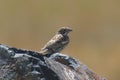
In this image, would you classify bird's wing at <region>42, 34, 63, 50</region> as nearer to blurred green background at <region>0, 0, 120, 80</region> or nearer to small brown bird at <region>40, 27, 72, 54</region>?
small brown bird at <region>40, 27, 72, 54</region>

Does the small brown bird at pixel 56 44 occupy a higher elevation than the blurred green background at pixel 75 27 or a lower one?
lower

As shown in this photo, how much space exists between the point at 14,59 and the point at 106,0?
1286cm

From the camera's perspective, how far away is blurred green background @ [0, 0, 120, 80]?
1692 centimetres

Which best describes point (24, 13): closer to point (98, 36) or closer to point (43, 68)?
point (98, 36)

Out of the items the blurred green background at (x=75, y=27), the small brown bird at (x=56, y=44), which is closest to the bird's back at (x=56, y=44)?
the small brown bird at (x=56, y=44)

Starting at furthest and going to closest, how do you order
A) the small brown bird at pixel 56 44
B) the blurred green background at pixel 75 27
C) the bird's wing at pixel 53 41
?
the blurred green background at pixel 75 27
the bird's wing at pixel 53 41
the small brown bird at pixel 56 44

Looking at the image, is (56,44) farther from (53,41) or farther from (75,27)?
(75,27)

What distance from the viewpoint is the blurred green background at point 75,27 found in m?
16.9

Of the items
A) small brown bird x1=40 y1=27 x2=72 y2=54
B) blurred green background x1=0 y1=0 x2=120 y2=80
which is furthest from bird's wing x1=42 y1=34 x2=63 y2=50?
blurred green background x1=0 y1=0 x2=120 y2=80

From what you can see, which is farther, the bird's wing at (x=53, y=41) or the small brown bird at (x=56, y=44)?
the bird's wing at (x=53, y=41)

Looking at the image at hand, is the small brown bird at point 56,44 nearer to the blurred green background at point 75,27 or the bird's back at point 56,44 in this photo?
the bird's back at point 56,44

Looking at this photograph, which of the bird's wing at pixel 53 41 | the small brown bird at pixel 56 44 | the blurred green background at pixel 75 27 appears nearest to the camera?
the small brown bird at pixel 56 44

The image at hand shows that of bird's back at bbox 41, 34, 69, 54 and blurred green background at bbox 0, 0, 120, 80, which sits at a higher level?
blurred green background at bbox 0, 0, 120, 80

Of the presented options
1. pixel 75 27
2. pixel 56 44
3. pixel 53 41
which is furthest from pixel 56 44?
pixel 75 27
